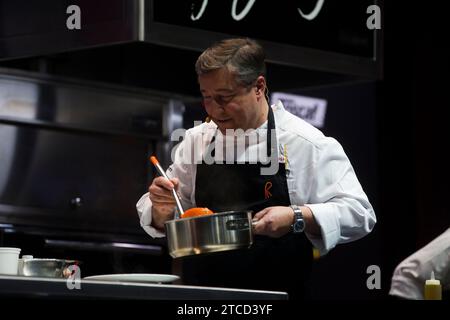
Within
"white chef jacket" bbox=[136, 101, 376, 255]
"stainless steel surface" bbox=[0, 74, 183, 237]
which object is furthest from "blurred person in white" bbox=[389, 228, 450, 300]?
"stainless steel surface" bbox=[0, 74, 183, 237]

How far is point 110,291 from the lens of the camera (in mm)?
2451

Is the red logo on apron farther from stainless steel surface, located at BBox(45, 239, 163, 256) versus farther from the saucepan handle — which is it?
stainless steel surface, located at BBox(45, 239, 163, 256)

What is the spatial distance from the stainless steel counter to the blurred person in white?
5.46 ft

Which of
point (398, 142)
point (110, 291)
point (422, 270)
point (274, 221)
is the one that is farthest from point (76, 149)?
point (110, 291)

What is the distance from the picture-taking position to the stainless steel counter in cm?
235

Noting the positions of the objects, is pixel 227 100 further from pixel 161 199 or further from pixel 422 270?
pixel 422 270

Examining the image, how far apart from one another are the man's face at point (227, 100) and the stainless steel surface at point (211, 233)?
0.47m

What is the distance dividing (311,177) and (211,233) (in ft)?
1.88

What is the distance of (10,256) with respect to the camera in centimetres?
280

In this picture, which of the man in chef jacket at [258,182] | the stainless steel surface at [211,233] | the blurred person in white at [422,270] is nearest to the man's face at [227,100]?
the man in chef jacket at [258,182]

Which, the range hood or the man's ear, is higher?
the range hood

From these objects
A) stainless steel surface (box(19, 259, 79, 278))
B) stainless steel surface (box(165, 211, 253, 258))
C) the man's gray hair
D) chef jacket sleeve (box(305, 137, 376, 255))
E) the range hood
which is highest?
the range hood
